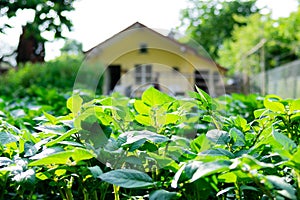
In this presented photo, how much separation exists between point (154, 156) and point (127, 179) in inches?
4.4

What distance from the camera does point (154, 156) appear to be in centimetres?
84

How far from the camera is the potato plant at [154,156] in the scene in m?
0.71

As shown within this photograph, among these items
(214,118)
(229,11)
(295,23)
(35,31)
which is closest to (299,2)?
(295,23)

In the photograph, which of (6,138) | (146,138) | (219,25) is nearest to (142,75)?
(6,138)

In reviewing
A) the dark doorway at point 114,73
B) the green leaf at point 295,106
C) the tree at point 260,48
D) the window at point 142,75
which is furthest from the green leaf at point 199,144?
the tree at point 260,48

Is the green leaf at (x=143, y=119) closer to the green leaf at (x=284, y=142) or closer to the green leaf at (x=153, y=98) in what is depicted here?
the green leaf at (x=153, y=98)

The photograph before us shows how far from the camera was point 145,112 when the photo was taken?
1.00m

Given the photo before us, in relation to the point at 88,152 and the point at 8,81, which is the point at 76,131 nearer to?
the point at 88,152

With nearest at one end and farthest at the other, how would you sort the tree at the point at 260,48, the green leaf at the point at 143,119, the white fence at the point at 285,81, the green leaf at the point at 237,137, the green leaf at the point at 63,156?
the green leaf at the point at 63,156 < the green leaf at the point at 237,137 < the green leaf at the point at 143,119 < the white fence at the point at 285,81 < the tree at the point at 260,48

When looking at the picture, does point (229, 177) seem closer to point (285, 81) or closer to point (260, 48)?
point (285, 81)

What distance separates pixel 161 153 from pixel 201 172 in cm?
31

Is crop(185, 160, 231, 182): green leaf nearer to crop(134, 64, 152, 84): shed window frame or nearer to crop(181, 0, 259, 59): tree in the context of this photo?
crop(134, 64, 152, 84): shed window frame

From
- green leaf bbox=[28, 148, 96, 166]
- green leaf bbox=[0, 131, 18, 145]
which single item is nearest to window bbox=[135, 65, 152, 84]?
green leaf bbox=[0, 131, 18, 145]

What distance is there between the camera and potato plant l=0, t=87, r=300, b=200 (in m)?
0.71
